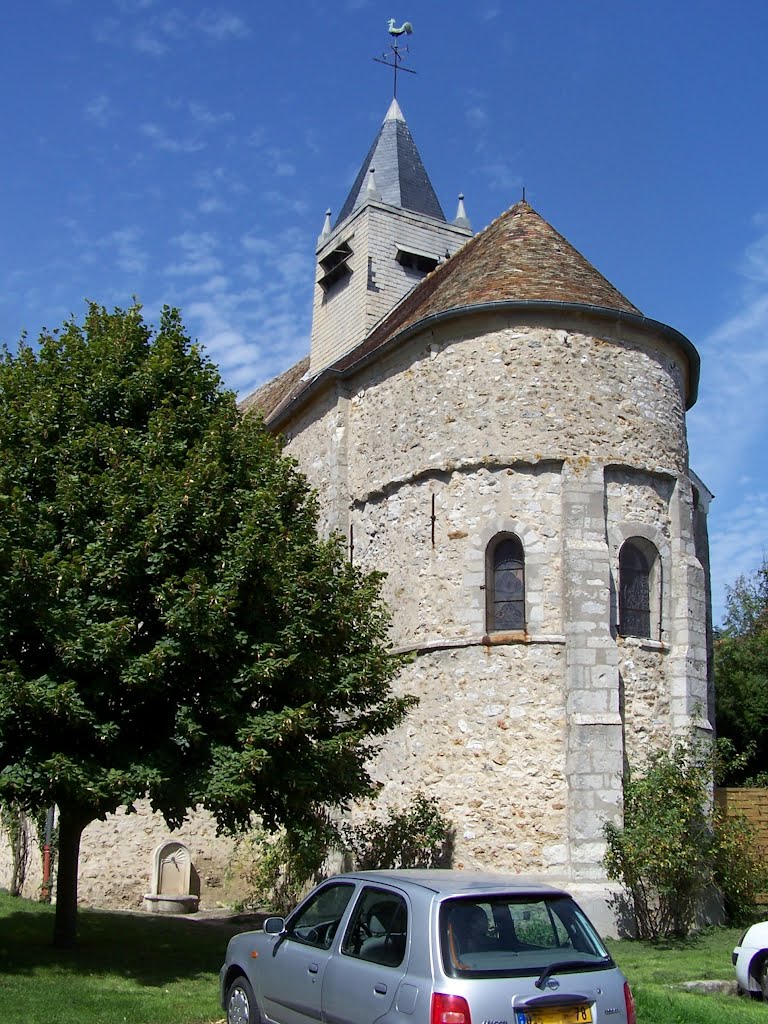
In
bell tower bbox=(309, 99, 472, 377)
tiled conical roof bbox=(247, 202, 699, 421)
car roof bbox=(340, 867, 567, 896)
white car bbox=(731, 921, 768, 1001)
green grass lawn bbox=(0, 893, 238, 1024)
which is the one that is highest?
bell tower bbox=(309, 99, 472, 377)

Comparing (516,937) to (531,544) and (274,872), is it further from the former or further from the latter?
(274,872)

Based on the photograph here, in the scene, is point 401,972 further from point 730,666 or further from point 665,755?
point 730,666

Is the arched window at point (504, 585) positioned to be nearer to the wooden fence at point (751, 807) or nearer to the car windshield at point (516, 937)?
the wooden fence at point (751, 807)

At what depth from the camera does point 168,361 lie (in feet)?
46.4

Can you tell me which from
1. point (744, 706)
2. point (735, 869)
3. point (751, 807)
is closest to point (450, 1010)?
point (735, 869)

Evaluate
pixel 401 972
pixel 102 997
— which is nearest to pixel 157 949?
pixel 102 997

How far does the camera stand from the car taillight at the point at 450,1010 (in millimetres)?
6152

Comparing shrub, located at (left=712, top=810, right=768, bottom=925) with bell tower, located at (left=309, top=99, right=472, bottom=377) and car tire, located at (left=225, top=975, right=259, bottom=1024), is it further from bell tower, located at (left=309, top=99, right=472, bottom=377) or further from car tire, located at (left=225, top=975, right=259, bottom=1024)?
bell tower, located at (left=309, top=99, right=472, bottom=377)

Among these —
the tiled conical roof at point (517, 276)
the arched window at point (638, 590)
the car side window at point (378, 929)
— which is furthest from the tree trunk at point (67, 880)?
the tiled conical roof at point (517, 276)

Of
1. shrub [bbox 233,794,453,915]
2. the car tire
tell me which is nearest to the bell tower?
shrub [bbox 233,794,453,915]

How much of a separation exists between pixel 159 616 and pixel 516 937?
22.5 feet

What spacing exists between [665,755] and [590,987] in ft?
32.5

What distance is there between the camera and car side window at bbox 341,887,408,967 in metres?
6.88

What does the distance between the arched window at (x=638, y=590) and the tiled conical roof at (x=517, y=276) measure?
3.97m
